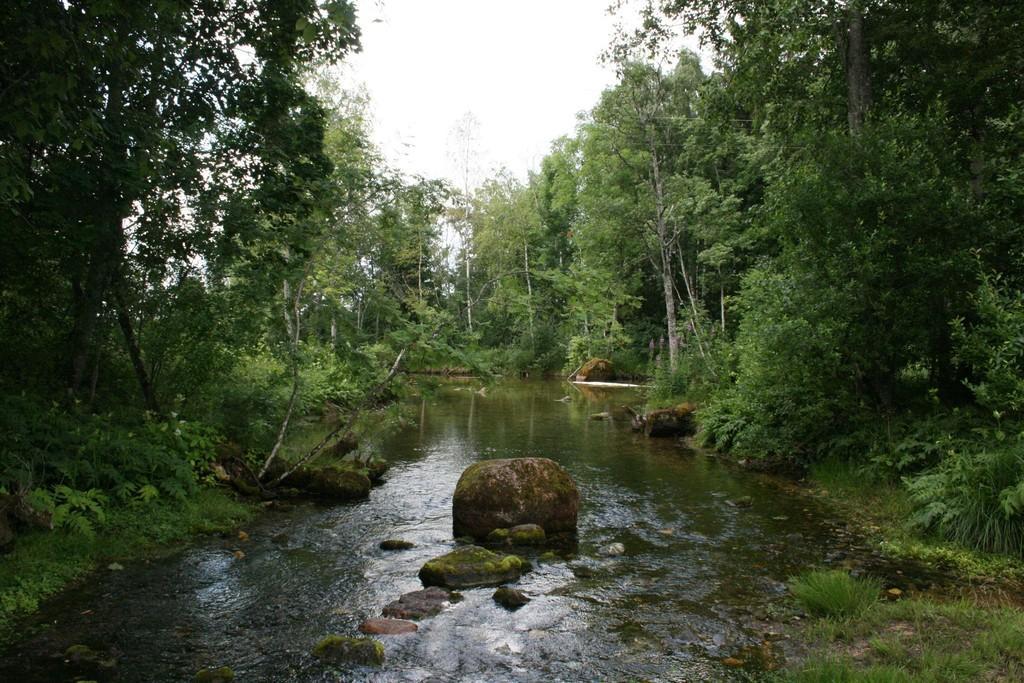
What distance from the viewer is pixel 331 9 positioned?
14.6 ft

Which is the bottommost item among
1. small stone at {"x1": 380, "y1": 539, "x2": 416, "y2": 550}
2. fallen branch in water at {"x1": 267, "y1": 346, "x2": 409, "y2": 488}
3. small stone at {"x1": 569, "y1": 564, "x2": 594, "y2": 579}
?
small stone at {"x1": 569, "y1": 564, "x2": 594, "y2": 579}

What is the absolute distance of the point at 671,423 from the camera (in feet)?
58.7

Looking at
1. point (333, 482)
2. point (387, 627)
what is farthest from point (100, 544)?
point (333, 482)

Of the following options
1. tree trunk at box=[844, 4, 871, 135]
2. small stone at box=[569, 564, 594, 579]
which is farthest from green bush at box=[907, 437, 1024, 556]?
tree trunk at box=[844, 4, 871, 135]

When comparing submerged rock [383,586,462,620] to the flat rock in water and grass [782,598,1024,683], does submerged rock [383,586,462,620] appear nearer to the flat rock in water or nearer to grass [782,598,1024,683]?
the flat rock in water

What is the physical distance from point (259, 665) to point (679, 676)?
3.48m

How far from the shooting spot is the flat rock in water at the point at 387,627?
236 inches

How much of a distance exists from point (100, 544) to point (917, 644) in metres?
8.46

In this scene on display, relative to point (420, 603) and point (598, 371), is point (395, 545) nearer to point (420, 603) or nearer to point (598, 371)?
point (420, 603)

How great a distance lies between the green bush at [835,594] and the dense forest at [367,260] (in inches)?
89.7

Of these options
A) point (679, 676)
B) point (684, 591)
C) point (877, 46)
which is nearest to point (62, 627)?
point (679, 676)

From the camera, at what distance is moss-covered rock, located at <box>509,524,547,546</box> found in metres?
8.78

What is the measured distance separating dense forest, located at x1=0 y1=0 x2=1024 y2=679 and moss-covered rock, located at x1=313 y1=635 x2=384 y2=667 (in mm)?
3067

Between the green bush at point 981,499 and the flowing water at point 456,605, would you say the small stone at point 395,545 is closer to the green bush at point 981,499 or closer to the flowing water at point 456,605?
the flowing water at point 456,605
